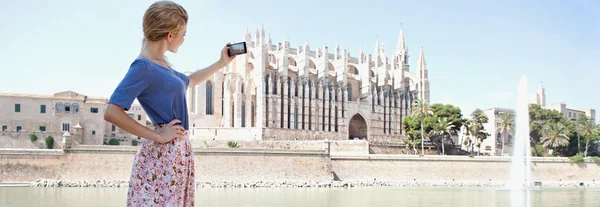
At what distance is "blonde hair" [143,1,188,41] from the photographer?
115 inches

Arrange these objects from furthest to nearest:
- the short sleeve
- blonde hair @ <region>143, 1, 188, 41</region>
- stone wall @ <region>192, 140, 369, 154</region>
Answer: stone wall @ <region>192, 140, 369, 154</region> < blonde hair @ <region>143, 1, 188, 41</region> < the short sleeve

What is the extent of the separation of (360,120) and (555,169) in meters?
19.9

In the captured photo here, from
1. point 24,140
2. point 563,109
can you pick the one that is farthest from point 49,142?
point 563,109

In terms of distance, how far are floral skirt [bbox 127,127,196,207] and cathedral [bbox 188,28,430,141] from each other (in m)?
46.0

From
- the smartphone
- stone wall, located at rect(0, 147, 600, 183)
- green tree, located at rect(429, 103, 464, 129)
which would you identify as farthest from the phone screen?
green tree, located at rect(429, 103, 464, 129)

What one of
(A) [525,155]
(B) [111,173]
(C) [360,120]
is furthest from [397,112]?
(B) [111,173]

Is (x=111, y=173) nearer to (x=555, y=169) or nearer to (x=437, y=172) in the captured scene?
(x=437, y=172)

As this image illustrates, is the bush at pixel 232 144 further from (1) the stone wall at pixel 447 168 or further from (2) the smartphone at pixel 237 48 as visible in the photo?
(2) the smartphone at pixel 237 48

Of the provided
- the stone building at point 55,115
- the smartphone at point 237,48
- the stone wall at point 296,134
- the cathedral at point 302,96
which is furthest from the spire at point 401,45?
the smartphone at point 237,48

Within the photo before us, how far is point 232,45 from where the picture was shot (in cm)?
360

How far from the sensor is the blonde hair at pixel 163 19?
115 inches

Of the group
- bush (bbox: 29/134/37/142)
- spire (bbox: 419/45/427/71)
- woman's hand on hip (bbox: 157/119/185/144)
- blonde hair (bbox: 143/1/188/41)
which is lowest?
bush (bbox: 29/134/37/142)

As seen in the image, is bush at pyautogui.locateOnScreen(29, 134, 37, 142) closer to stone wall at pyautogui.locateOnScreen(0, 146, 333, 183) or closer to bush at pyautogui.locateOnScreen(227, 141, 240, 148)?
stone wall at pyautogui.locateOnScreen(0, 146, 333, 183)

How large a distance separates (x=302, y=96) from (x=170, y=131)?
51.2 metres
